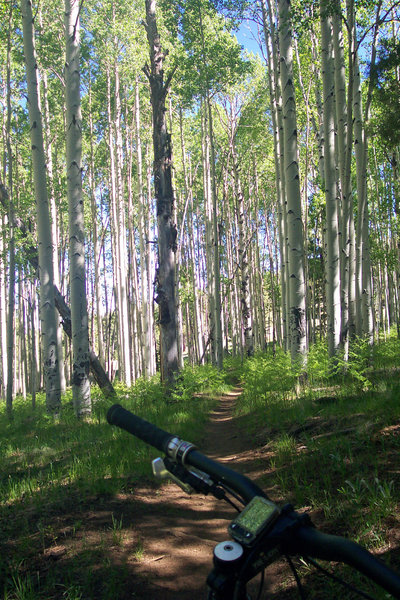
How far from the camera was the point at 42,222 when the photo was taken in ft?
28.7

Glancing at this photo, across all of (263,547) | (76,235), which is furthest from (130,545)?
(76,235)

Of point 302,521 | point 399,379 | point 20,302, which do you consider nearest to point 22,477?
point 302,521

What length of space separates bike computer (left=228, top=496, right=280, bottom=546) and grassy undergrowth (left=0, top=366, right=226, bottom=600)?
2.02 metres

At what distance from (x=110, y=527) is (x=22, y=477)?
6.15 feet

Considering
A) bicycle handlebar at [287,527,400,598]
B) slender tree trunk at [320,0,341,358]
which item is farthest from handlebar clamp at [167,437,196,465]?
slender tree trunk at [320,0,341,358]

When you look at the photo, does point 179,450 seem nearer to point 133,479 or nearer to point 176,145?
point 133,479

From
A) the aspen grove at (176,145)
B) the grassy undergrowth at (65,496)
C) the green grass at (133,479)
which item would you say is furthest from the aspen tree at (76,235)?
the green grass at (133,479)

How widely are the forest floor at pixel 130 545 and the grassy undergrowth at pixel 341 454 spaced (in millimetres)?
66

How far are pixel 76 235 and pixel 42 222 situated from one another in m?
1.11

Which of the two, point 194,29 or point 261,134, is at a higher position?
point 194,29

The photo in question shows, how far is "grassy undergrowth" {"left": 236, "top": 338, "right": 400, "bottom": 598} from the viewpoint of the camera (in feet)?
9.41

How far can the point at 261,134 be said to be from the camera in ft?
74.7

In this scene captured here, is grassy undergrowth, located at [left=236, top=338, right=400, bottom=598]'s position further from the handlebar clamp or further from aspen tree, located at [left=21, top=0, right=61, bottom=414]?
aspen tree, located at [left=21, top=0, right=61, bottom=414]

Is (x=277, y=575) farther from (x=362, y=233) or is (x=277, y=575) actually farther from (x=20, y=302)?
(x=20, y=302)
